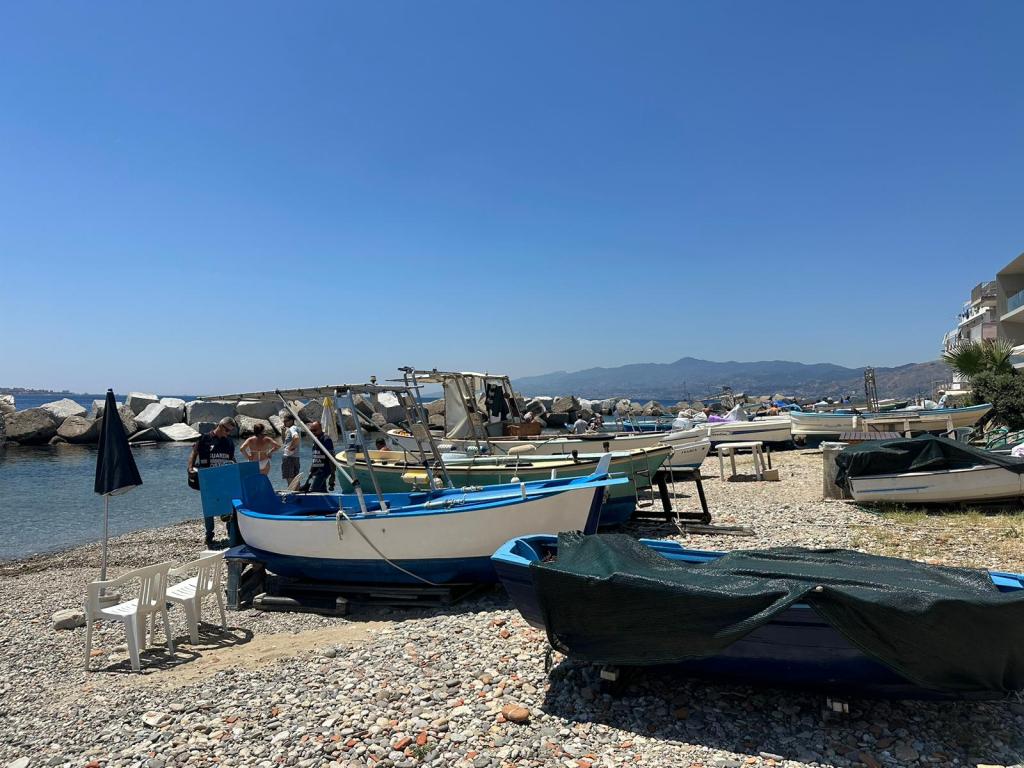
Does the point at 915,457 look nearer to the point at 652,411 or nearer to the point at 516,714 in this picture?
the point at 516,714

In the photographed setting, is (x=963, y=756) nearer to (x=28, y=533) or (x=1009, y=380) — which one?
(x=28, y=533)

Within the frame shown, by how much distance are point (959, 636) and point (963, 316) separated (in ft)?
251

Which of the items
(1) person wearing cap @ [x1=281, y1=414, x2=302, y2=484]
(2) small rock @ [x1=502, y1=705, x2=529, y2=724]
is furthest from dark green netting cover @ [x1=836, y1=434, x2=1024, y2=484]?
(1) person wearing cap @ [x1=281, y1=414, x2=302, y2=484]

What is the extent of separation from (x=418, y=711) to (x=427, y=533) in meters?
3.24

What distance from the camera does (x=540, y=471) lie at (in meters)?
12.1

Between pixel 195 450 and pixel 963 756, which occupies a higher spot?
pixel 195 450

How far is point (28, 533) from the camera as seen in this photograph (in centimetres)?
1702

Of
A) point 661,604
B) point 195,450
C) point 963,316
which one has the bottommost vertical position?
point 661,604


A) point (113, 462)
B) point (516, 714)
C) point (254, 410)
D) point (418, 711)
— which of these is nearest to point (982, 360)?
point (516, 714)

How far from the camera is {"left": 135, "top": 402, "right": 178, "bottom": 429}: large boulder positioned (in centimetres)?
4416

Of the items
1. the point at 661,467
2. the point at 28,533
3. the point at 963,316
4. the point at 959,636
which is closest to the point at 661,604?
the point at 959,636

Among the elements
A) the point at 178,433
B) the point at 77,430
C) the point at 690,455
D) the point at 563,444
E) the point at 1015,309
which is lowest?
the point at 690,455

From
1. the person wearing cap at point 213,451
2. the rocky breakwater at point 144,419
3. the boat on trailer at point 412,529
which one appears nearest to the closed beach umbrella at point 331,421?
the boat on trailer at point 412,529

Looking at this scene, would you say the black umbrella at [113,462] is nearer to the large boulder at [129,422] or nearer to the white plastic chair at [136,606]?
the white plastic chair at [136,606]
